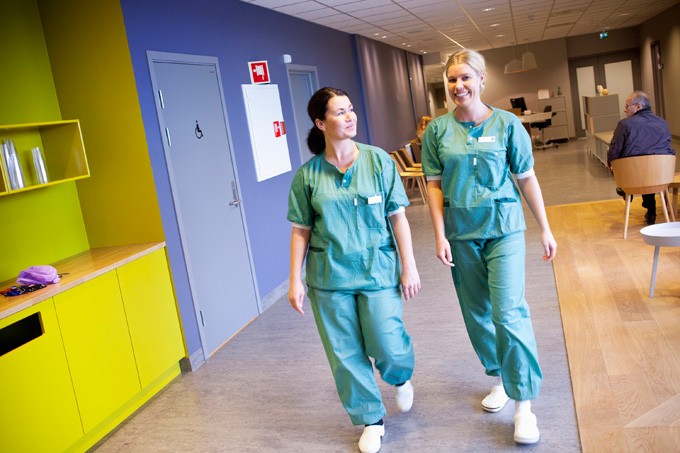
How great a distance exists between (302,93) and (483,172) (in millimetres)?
5098

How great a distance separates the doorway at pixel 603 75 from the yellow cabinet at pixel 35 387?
1862cm

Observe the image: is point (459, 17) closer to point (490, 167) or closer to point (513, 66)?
point (513, 66)

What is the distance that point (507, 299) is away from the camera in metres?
2.84

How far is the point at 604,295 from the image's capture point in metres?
4.71

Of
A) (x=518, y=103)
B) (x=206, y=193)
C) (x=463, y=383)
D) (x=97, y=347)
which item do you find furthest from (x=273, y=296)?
(x=518, y=103)

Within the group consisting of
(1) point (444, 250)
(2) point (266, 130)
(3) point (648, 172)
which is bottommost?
(3) point (648, 172)

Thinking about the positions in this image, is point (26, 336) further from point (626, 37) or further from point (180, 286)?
point (626, 37)

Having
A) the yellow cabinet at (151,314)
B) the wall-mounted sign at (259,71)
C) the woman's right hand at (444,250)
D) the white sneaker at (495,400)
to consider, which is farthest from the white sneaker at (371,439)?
the wall-mounted sign at (259,71)

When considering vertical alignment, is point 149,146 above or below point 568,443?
above

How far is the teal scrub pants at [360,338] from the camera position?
292 cm

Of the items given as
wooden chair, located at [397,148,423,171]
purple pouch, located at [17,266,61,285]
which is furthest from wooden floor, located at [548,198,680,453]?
wooden chair, located at [397,148,423,171]

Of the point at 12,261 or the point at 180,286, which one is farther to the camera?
the point at 180,286

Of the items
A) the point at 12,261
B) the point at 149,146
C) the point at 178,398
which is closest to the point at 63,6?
the point at 149,146

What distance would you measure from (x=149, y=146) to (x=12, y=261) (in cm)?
105
